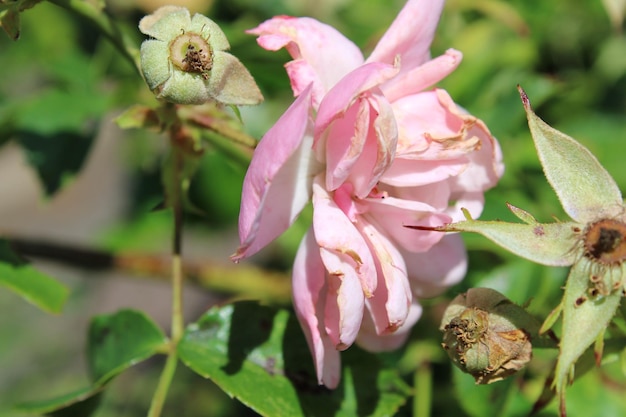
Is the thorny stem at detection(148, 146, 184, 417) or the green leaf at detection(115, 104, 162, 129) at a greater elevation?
the green leaf at detection(115, 104, 162, 129)

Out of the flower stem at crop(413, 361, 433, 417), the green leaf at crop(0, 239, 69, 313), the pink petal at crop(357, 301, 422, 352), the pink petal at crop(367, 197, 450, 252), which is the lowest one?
the flower stem at crop(413, 361, 433, 417)

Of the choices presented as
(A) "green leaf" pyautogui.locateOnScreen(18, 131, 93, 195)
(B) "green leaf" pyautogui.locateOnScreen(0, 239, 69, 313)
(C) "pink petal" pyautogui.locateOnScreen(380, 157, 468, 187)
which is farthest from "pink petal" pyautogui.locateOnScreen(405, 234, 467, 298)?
(A) "green leaf" pyautogui.locateOnScreen(18, 131, 93, 195)

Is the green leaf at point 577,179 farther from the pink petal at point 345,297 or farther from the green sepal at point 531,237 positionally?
the pink petal at point 345,297

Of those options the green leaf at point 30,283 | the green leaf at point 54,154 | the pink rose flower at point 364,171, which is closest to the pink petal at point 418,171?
the pink rose flower at point 364,171

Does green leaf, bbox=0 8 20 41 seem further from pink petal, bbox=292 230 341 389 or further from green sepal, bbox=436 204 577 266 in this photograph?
green sepal, bbox=436 204 577 266

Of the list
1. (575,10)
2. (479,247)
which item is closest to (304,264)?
(479,247)

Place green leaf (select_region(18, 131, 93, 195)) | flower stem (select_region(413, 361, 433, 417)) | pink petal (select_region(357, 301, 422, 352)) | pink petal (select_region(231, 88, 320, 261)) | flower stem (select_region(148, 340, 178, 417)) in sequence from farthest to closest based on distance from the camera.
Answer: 1. green leaf (select_region(18, 131, 93, 195))
2. flower stem (select_region(413, 361, 433, 417))
3. flower stem (select_region(148, 340, 178, 417))
4. pink petal (select_region(357, 301, 422, 352))
5. pink petal (select_region(231, 88, 320, 261))
